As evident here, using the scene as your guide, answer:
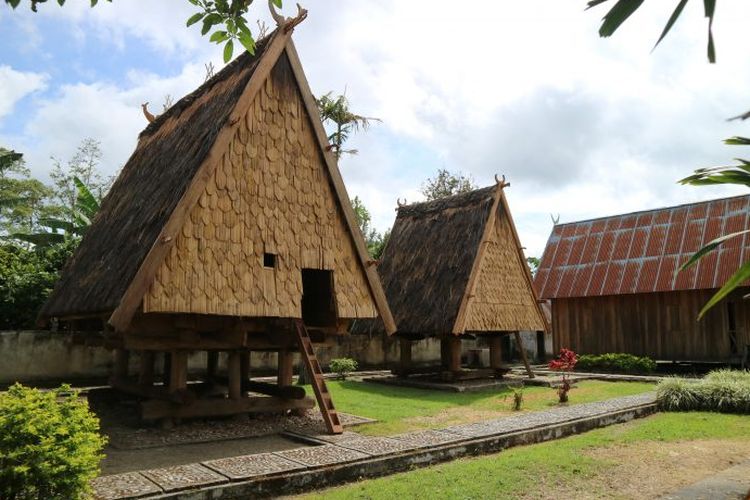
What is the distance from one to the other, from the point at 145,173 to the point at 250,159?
3.43m

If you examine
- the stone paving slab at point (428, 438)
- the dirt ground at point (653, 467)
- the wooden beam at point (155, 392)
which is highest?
the wooden beam at point (155, 392)

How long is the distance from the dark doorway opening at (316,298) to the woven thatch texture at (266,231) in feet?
3.86

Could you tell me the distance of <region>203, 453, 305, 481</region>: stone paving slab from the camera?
6.04 m

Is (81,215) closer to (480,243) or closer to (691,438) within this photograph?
(480,243)

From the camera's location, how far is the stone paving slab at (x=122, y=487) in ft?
17.2

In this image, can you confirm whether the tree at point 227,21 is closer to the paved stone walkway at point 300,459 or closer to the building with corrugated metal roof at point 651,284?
the paved stone walkway at point 300,459

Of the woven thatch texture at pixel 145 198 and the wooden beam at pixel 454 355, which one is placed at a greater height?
the woven thatch texture at pixel 145 198

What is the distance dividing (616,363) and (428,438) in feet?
48.3

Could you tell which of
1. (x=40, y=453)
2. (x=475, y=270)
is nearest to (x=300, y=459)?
(x=40, y=453)

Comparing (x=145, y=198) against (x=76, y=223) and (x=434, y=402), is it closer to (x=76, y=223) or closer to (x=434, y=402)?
(x=434, y=402)

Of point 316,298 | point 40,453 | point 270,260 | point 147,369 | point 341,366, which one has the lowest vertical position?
point 341,366

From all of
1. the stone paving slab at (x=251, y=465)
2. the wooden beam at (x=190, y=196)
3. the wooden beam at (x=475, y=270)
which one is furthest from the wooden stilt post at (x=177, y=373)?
the wooden beam at (x=475, y=270)

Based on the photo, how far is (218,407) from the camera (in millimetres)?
9398

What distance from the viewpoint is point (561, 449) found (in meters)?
7.92
